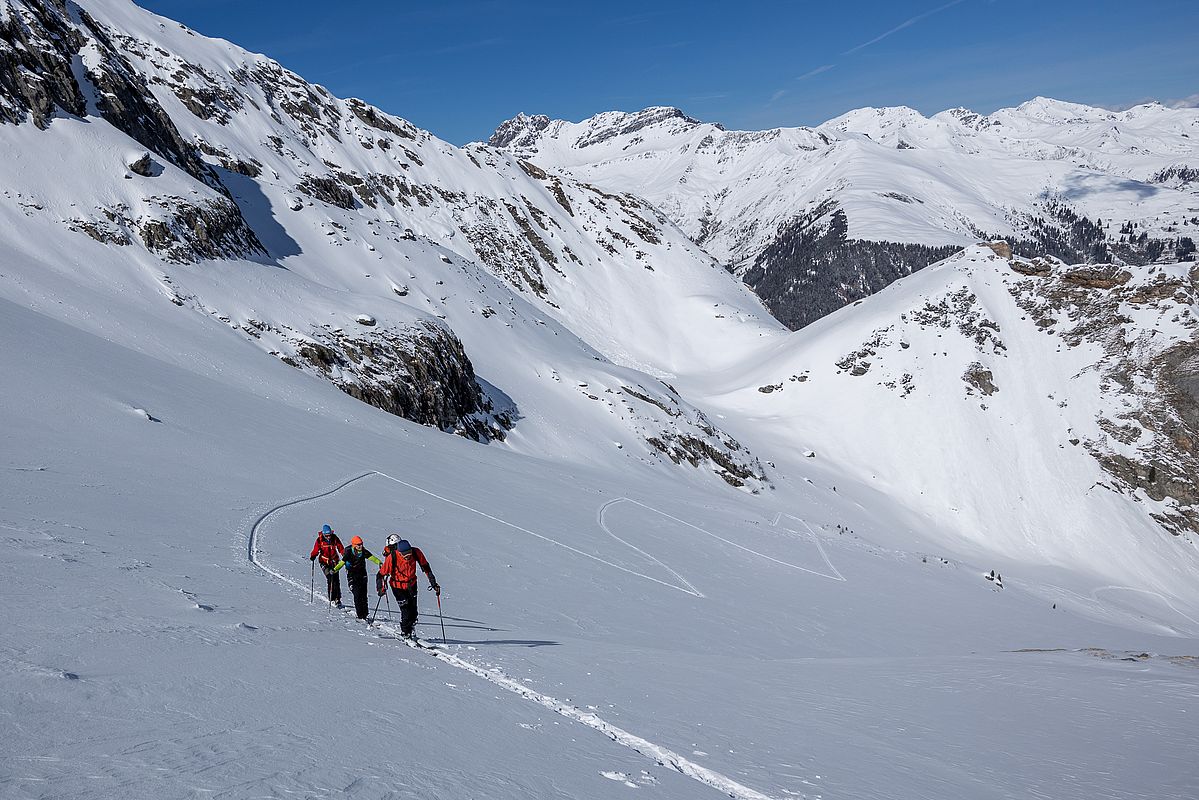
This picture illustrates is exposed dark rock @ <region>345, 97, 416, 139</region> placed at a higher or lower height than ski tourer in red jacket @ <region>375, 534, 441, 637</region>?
higher

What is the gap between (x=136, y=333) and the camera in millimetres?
29234

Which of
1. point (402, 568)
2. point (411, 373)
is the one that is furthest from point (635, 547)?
point (411, 373)

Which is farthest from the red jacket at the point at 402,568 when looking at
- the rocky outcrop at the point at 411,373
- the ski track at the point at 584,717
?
the rocky outcrop at the point at 411,373

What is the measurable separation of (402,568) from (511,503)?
14098 mm

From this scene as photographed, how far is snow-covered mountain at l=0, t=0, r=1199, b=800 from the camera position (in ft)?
22.4

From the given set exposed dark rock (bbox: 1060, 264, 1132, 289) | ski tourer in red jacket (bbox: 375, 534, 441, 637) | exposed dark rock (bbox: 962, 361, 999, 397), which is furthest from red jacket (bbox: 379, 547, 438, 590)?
exposed dark rock (bbox: 1060, 264, 1132, 289)

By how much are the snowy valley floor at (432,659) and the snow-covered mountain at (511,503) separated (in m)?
0.07

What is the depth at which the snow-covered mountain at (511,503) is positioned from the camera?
6832 mm

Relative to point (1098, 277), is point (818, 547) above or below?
below

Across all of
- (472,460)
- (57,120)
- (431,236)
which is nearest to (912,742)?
(472,460)

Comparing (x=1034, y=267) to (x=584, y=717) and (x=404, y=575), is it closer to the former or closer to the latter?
(x=404, y=575)

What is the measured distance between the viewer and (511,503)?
81.1 feet

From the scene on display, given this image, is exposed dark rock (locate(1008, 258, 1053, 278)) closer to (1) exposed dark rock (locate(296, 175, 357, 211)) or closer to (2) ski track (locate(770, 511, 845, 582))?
(2) ski track (locate(770, 511, 845, 582))

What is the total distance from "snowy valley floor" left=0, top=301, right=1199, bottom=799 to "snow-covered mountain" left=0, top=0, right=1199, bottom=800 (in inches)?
2.9
